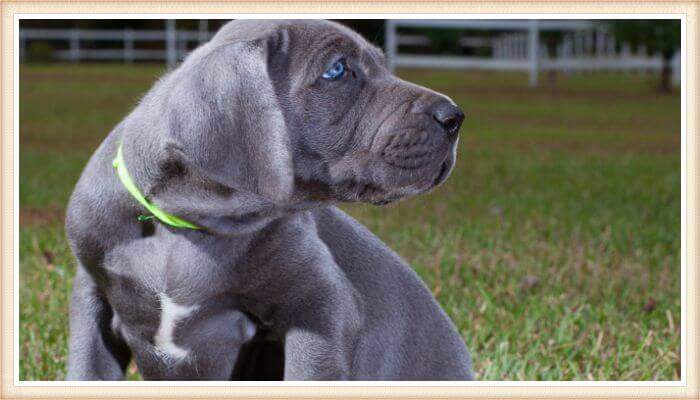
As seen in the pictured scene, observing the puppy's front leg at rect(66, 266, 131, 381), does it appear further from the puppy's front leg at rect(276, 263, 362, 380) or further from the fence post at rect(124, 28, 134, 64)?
the fence post at rect(124, 28, 134, 64)

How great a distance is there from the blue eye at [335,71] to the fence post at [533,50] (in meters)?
19.2

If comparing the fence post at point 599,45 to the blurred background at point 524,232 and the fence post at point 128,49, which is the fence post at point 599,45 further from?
the fence post at point 128,49

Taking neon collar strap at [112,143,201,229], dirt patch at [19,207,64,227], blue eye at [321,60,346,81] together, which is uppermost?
blue eye at [321,60,346,81]

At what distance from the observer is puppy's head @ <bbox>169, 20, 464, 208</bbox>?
119 inches

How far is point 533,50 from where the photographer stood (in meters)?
22.8

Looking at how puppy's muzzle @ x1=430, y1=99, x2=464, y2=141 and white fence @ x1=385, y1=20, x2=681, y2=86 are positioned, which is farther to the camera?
white fence @ x1=385, y1=20, x2=681, y2=86

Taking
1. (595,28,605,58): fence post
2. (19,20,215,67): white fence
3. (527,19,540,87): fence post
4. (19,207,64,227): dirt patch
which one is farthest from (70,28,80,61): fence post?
(19,207,64,227): dirt patch

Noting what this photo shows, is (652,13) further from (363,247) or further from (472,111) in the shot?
(472,111)

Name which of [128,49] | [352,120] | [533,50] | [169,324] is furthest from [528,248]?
[128,49]

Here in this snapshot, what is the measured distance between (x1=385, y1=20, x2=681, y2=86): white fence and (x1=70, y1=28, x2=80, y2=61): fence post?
424 inches

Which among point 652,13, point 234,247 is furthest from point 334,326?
point 652,13

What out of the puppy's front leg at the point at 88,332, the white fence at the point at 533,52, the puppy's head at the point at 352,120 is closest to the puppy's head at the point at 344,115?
the puppy's head at the point at 352,120

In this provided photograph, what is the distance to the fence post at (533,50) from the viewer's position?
22.2 metres

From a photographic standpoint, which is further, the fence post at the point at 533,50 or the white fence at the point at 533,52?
the fence post at the point at 533,50
